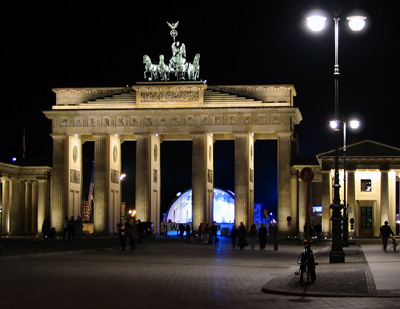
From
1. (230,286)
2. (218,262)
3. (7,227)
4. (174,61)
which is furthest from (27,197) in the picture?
(230,286)

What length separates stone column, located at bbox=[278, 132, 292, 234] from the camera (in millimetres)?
89250

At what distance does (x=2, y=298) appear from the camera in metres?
20.1

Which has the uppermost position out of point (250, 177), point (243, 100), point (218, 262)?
point (243, 100)

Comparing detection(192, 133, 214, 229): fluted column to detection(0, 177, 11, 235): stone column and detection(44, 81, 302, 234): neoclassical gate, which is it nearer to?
detection(44, 81, 302, 234): neoclassical gate

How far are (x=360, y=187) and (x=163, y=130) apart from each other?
844 inches

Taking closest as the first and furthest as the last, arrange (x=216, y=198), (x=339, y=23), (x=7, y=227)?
(x=339, y=23) → (x=7, y=227) → (x=216, y=198)

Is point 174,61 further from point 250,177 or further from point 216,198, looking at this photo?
point 216,198

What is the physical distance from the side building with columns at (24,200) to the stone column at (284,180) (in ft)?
83.5

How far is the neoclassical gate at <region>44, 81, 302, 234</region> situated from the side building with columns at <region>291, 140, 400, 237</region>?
4.02 m

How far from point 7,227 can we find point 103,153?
563 inches

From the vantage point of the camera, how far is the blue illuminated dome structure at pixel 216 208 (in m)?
128

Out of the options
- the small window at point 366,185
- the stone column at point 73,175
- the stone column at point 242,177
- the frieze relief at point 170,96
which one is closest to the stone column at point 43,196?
the stone column at point 73,175

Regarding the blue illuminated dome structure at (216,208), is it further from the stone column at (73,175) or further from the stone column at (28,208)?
the stone column at (28,208)

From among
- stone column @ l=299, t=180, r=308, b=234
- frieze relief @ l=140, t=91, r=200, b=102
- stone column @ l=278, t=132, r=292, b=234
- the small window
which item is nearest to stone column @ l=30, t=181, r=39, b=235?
frieze relief @ l=140, t=91, r=200, b=102
